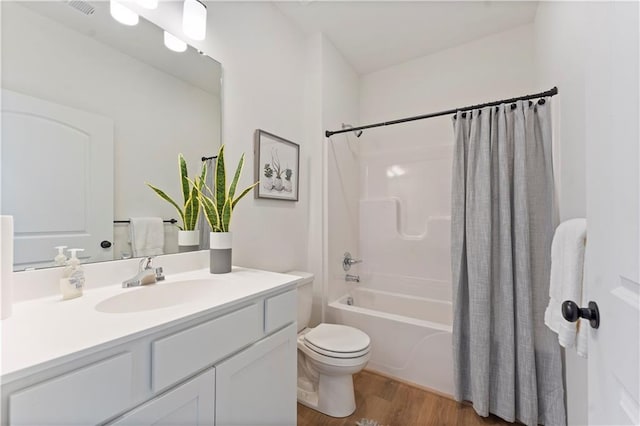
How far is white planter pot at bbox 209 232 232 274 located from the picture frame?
513 mm

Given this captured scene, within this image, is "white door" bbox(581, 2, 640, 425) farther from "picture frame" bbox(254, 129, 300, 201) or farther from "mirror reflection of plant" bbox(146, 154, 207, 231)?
"picture frame" bbox(254, 129, 300, 201)

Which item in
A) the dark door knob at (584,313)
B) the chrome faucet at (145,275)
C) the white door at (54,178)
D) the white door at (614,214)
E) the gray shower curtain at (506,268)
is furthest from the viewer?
the gray shower curtain at (506,268)

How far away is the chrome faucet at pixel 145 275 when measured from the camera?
1.06 metres

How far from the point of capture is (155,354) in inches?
27.3

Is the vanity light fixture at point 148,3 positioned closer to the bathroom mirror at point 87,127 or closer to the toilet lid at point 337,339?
the bathroom mirror at point 87,127

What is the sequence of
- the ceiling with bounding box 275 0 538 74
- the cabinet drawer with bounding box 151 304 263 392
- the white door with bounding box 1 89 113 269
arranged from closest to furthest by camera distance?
the cabinet drawer with bounding box 151 304 263 392 → the white door with bounding box 1 89 113 269 → the ceiling with bounding box 275 0 538 74

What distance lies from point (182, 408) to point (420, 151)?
98.3 inches

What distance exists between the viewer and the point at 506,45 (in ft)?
7.26

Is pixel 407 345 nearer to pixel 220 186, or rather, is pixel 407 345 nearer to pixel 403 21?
pixel 220 186

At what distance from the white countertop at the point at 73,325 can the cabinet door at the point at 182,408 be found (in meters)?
0.19

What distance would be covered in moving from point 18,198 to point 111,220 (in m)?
0.27

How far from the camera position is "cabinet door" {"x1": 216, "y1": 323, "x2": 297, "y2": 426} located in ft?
2.94

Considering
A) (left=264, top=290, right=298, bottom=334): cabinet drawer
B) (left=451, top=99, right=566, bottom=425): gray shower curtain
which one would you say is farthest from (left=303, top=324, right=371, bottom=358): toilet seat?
(left=451, top=99, right=566, bottom=425): gray shower curtain

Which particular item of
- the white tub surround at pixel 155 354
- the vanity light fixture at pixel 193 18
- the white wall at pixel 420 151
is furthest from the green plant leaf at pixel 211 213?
the white wall at pixel 420 151
